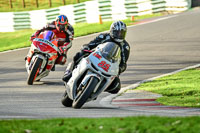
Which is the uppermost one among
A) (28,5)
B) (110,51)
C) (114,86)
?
(110,51)

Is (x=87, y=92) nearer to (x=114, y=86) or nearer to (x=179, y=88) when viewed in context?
(x=114, y=86)

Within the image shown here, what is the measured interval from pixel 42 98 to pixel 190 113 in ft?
11.9

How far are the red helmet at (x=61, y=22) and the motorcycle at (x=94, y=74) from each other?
13.9ft

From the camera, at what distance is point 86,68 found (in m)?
9.57

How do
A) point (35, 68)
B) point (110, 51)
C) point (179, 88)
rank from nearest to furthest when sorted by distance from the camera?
point (110, 51)
point (179, 88)
point (35, 68)

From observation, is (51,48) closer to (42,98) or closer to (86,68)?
(42,98)

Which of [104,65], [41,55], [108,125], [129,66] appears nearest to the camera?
[108,125]

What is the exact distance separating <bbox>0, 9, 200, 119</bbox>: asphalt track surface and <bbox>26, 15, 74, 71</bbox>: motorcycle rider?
2.33 ft

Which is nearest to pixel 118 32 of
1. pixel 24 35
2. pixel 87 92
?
pixel 87 92

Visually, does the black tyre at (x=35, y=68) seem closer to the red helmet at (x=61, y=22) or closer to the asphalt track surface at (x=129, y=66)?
the asphalt track surface at (x=129, y=66)

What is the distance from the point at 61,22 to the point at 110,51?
15.2 ft

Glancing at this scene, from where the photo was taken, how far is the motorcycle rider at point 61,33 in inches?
554

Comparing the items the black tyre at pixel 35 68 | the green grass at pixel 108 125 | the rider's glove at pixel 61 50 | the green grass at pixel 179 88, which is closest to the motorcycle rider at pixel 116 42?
the green grass at pixel 179 88

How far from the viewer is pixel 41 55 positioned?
1364cm
